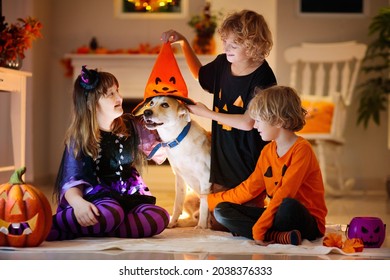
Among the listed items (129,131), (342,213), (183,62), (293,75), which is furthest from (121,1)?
(129,131)

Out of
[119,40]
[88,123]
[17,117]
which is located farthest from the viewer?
[119,40]

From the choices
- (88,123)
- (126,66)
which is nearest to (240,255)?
(88,123)

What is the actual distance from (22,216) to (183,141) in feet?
2.48

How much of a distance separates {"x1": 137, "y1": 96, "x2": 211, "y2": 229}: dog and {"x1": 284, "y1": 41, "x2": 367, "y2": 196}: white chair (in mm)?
2211

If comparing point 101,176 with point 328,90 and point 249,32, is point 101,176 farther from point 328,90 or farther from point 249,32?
point 328,90

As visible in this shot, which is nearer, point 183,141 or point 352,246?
point 352,246

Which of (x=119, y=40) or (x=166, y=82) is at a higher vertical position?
(x=119, y=40)

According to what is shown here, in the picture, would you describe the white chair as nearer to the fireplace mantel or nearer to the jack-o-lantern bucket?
the fireplace mantel

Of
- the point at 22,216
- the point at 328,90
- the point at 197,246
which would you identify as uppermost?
the point at 328,90

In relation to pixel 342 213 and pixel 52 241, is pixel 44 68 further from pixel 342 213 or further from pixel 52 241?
pixel 52 241

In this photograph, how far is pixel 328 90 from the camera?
18.6ft

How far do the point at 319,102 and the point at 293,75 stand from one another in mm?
475

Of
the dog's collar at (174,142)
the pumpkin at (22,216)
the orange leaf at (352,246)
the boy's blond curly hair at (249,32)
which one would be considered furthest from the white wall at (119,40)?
the orange leaf at (352,246)

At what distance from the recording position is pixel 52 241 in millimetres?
2666
